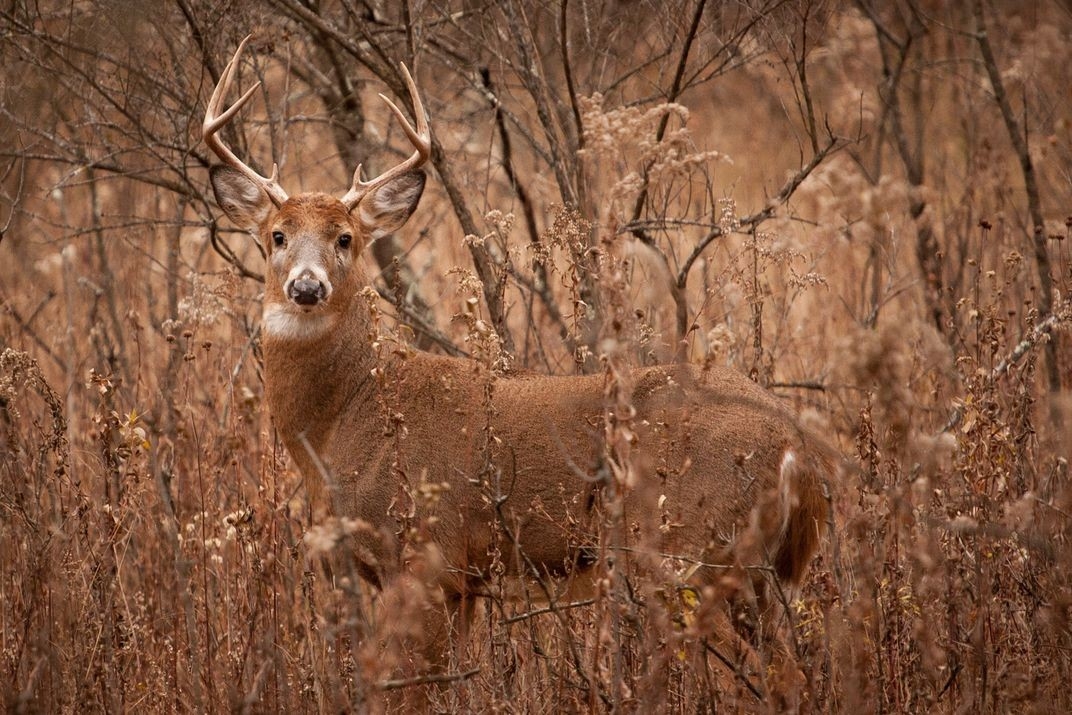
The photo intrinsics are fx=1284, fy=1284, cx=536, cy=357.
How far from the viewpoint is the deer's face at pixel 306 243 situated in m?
5.55

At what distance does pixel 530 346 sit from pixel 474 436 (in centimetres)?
218

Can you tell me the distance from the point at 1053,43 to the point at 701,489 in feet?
16.3

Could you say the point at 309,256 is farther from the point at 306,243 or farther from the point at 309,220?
the point at 309,220

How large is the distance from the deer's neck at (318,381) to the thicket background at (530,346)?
10.3 inches

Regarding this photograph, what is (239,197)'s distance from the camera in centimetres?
596

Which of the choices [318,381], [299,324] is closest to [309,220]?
[299,324]

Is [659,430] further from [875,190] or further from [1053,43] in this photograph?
[1053,43]

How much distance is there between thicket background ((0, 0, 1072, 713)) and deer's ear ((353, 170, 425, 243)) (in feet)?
0.97

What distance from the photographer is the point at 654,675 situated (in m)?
3.42

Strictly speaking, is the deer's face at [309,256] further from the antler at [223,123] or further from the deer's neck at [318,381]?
the antler at [223,123]

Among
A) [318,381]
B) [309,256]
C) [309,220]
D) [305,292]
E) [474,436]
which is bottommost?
[474,436]

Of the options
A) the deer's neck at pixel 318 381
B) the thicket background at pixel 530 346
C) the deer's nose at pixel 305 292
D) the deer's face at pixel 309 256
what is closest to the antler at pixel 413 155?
the deer's face at pixel 309 256

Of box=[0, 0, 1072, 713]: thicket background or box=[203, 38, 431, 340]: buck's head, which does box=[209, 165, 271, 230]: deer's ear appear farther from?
box=[0, 0, 1072, 713]: thicket background

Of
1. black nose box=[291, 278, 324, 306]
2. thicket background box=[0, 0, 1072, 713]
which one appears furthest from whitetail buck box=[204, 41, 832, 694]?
thicket background box=[0, 0, 1072, 713]
